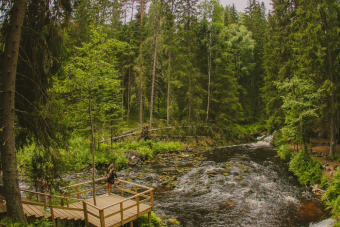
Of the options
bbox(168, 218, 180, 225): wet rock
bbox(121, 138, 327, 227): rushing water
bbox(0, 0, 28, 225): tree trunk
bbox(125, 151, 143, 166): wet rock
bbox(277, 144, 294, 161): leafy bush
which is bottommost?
bbox(168, 218, 180, 225): wet rock

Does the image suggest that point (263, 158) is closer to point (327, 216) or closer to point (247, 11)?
point (327, 216)

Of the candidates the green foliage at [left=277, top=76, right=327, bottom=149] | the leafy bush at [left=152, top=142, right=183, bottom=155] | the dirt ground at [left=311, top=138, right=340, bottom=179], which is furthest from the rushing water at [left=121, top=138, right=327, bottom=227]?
the green foliage at [left=277, top=76, right=327, bottom=149]

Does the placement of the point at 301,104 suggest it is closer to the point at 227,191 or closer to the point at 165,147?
the point at 227,191

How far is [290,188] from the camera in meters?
12.9

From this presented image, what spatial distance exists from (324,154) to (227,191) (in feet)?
31.5

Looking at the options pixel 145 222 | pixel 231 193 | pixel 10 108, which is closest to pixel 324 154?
pixel 231 193

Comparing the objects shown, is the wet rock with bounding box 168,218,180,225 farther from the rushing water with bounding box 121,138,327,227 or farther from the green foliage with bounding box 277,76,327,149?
the green foliage with bounding box 277,76,327,149

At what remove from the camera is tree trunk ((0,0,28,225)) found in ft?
18.6

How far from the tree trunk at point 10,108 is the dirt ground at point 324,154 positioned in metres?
15.1

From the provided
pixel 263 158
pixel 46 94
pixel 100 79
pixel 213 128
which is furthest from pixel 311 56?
pixel 46 94

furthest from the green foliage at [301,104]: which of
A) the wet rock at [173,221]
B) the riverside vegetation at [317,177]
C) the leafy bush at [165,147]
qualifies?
the wet rock at [173,221]

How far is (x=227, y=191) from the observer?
12633mm

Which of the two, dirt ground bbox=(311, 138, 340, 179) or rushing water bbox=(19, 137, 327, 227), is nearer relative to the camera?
rushing water bbox=(19, 137, 327, 227)

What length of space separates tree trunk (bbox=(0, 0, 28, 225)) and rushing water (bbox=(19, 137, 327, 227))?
6.18 m
